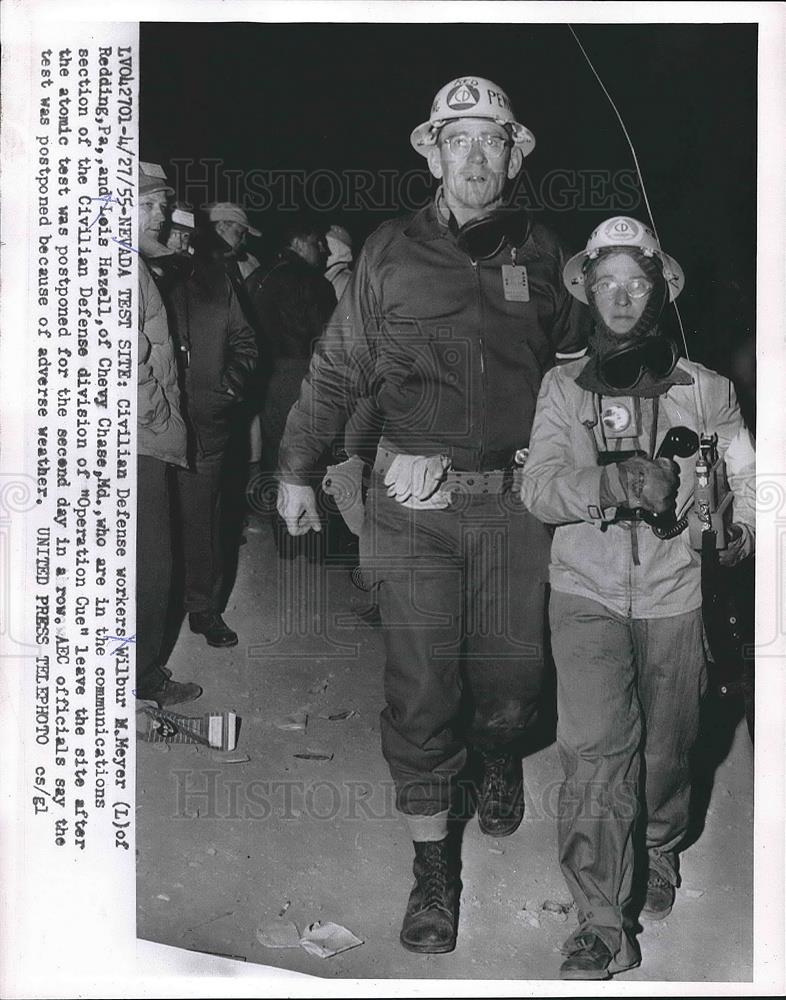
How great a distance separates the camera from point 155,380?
96.5 inches

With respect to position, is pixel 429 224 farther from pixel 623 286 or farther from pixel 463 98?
pixel 623 286

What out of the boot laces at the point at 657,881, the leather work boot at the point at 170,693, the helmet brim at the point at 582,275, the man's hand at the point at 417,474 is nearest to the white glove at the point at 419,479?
the man's hand at the point at 417,474

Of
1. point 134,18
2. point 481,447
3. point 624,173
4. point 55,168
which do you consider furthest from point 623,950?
point 134,18

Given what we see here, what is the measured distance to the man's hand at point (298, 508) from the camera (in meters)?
2.41

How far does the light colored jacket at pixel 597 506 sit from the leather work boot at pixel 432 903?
72cm

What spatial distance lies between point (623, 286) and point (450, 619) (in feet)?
2.87

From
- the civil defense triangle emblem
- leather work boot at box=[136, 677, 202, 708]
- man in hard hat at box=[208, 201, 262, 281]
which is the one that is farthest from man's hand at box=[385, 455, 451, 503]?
the civil defense triangle emblem

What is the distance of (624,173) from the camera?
2.43 m

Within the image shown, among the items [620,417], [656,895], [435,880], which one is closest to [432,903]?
[435,880]

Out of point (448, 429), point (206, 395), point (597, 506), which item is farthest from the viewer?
point (206, 395)

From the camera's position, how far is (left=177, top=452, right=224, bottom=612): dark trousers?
97.0 inches

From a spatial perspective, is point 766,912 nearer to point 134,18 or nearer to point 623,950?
point 623,950

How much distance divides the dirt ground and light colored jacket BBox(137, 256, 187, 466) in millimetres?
328

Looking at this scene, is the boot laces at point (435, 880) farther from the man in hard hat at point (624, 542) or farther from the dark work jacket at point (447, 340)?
the dark work jacket at point (447, 340)
